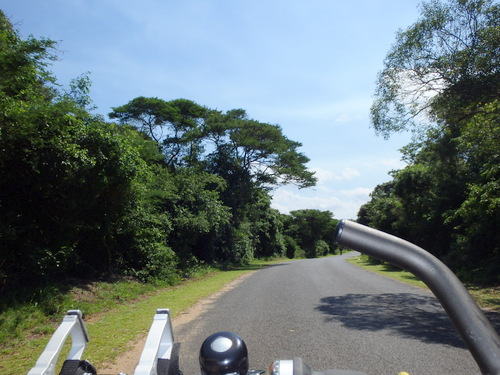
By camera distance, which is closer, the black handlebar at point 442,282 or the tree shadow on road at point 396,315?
the black handlebar at point 442,282

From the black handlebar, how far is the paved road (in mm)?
4697

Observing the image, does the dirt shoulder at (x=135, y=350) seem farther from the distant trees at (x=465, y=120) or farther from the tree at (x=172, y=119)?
the tree at (x=172, y=119)

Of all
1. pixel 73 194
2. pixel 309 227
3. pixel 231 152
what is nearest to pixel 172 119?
pixel 231 152

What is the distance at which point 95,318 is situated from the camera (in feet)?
30.4

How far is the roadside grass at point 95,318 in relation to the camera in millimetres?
6070

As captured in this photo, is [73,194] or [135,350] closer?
[135,350]

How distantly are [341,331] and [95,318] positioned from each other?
5787mm

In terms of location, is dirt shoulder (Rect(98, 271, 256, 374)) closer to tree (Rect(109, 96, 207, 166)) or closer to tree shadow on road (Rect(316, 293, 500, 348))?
tree shadow on road (Rect(316, 293, 500, 348))

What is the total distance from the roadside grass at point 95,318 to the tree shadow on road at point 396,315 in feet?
13.1

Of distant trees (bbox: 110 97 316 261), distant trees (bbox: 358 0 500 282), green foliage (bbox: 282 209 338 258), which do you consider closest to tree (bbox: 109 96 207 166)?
distant trees (bbox: 110 97 316 261)

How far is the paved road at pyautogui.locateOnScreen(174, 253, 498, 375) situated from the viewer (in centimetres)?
533

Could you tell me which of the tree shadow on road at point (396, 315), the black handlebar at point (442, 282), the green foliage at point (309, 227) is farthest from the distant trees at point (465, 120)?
the green foliage at point (309, 227)

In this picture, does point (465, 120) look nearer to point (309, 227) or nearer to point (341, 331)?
point (341, 331)

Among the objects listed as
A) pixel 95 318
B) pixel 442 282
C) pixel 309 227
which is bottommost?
pixel 95 318
